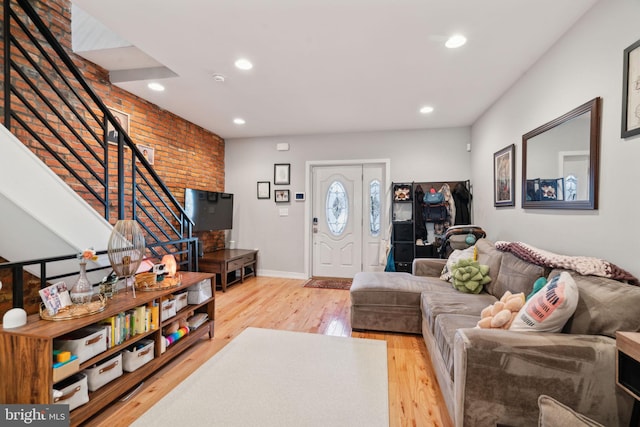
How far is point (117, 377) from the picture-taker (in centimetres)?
178

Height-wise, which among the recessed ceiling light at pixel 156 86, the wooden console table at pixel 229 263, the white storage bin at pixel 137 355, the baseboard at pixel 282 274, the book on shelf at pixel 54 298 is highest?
the recessed ceiling light at pixel 156 86

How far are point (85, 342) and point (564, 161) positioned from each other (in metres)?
3.35

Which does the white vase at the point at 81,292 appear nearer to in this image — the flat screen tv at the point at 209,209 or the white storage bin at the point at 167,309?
the white storage bin at the point at 167,309

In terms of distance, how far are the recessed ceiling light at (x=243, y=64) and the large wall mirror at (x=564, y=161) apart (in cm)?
259

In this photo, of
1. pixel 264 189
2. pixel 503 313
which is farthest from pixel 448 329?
pixel 264 189

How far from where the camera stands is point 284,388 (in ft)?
6.19

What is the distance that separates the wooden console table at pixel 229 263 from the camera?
411 cm

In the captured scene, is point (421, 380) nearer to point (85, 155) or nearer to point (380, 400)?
point (380, 400)

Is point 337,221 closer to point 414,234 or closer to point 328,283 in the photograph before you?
point 328,283

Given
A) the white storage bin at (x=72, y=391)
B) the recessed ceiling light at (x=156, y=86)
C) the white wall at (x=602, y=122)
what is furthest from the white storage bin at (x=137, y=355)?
the white wall at (x=602, y=122)

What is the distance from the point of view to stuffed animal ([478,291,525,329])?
61.3 inches

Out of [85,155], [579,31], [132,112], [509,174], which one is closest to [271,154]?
[132,112]

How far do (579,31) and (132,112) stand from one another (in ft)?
13.9

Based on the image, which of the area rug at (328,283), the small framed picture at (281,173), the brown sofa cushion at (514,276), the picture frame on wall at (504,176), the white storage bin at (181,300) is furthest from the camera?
the small framed picture at (281,173)
